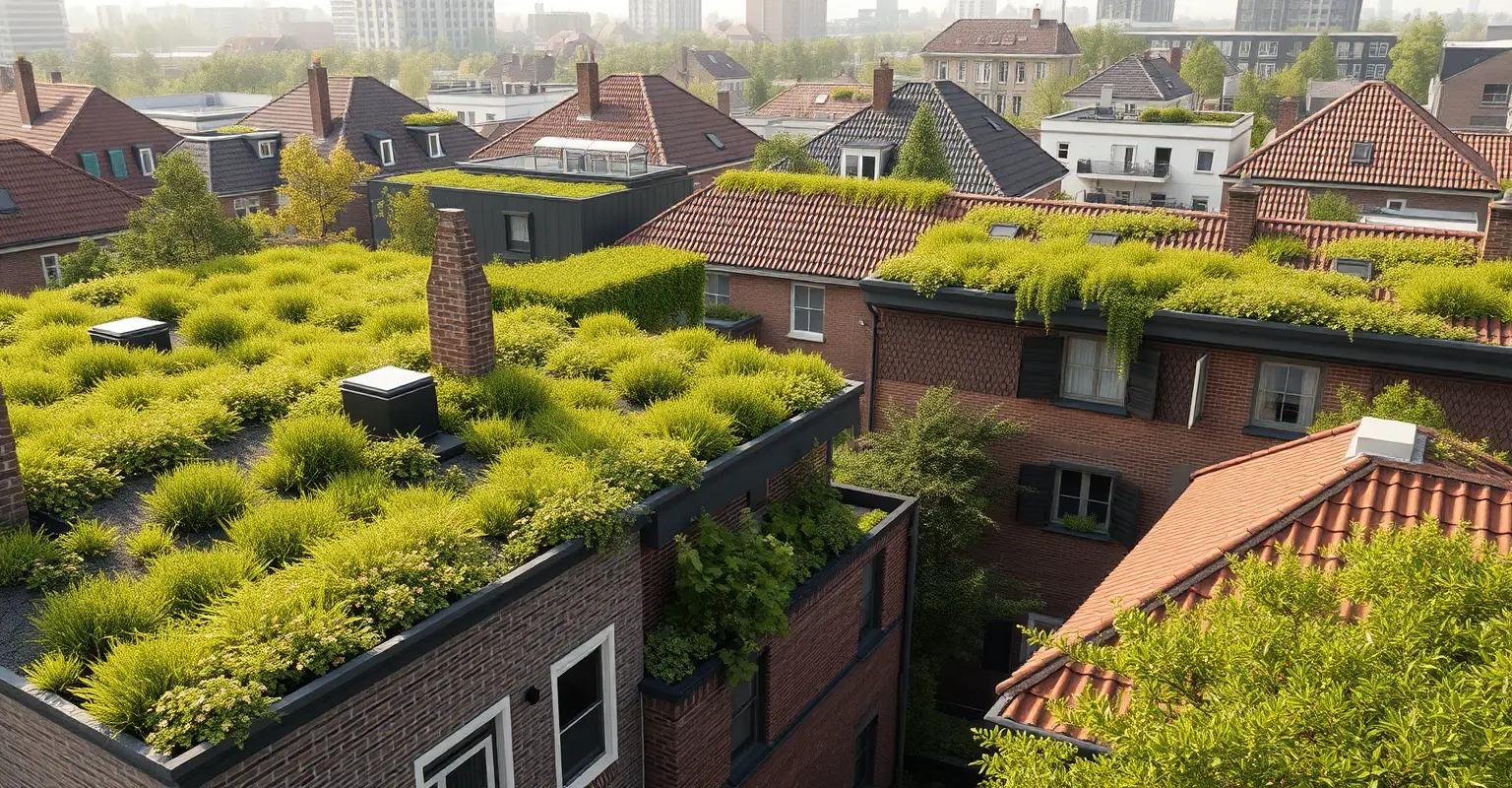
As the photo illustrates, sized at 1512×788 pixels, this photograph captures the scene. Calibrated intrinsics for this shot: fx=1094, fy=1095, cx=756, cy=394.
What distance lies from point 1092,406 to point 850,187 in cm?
974

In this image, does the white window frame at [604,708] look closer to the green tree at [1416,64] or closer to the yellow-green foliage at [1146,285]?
the yellow-green foliage at [1146,285]

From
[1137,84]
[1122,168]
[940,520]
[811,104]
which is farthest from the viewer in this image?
[811,104]

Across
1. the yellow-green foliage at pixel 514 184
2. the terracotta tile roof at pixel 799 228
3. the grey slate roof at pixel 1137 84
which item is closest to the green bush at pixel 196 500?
the terracotta tile roof at pixel 799 228

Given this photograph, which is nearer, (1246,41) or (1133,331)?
(1133,331)

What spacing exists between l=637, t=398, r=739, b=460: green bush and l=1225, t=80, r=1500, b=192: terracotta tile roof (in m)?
35.1

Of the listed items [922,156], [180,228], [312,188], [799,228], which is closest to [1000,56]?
[922,156]

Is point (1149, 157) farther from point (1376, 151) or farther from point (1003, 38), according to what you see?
point (1003, 38)

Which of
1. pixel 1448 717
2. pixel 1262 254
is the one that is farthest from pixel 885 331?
pixel 1448 717

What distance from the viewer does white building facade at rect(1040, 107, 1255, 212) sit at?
56500 millimetres

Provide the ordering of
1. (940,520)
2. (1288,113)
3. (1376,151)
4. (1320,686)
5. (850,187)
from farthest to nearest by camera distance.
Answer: (1288,113)
(1376,151)
(850,187)
(940,520)
(1320,686)

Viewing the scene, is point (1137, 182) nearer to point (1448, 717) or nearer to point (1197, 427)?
point (1197, 427)

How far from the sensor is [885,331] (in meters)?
22.2

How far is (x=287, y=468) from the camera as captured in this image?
424 inches

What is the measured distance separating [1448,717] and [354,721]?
743cm
